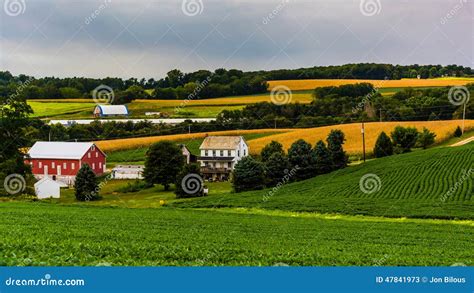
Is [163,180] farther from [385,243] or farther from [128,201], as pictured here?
[385,243]

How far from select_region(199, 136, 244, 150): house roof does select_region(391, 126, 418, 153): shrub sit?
53.9 feet

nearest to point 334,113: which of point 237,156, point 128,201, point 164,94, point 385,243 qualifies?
point 237,156

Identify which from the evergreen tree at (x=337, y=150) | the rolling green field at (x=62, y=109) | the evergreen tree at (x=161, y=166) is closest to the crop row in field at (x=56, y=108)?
the rolling green field at (x=62, y=109)

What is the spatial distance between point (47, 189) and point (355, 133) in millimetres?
33056

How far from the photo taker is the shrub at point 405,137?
6373 cm

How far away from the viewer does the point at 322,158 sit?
54.7 metres

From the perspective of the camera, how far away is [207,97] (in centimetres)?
6041

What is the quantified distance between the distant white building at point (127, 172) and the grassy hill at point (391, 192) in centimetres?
979

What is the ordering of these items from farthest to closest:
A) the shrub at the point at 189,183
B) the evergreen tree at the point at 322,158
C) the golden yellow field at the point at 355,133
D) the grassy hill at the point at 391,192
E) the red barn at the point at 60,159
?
the golden yellow field at the point at 355,133, the evergreen tree at the point at 322,158, the red barn at the point at 60,159, the shrub at the point at 189,183, the grassy hill at the point at 391,192

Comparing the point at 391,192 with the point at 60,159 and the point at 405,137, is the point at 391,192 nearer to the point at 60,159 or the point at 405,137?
the point at 405,137

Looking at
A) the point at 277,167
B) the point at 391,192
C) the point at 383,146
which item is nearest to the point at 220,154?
the point at 277,167

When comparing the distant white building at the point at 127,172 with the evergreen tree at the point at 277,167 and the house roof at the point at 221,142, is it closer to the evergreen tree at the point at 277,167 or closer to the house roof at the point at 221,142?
the house roof at the point at 221,142

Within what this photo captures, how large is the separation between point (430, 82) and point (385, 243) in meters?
59.1

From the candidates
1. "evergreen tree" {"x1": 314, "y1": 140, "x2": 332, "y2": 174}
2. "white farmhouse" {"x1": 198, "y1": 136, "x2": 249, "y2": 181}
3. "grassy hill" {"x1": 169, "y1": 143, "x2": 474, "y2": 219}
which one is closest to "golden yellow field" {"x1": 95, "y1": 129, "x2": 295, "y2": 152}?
"white farmhouse" {"x1": 198, "y1": 136, "x2": 249, "y2": 181}
